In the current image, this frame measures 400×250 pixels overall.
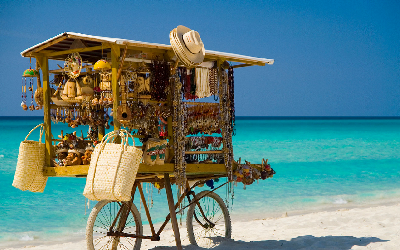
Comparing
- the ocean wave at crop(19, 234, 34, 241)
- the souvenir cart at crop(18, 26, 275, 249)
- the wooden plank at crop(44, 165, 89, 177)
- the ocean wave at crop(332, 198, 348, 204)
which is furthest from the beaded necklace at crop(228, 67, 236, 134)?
the ocean wave at crop(332, 198, 348, 204)

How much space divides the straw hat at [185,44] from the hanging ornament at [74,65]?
1.40 metres

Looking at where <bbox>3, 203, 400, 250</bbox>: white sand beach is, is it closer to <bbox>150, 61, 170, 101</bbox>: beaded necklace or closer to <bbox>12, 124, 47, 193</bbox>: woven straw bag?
<bbox>12, 124, 47, 193</bbox>: woven straw bag

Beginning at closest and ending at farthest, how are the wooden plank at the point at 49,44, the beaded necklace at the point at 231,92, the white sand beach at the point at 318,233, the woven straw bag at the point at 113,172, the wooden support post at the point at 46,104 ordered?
the woven straw bag at the point at 113,172 < the wooden plank at the point at 49,44 < the wooden support post at the point at 46,104 < the beaded necklace at the point at 231,92 < the white sand beach at the point at 318,233

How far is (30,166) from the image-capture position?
735cm

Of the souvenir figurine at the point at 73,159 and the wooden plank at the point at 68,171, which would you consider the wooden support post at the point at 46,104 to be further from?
the souvenir figurine at the point at 73,159

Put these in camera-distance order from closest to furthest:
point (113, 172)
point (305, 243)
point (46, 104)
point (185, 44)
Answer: point (113, 172), point (185, 44), point (46, 104), point (305, 243)

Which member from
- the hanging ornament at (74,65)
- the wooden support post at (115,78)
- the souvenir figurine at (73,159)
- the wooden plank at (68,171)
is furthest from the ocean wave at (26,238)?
the wooden support post at (115,78)

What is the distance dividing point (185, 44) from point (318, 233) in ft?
16.4

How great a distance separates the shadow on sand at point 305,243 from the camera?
27.0ft

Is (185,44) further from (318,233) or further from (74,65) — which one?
(318,233)

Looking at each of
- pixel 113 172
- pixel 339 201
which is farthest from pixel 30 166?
pixel 339 201

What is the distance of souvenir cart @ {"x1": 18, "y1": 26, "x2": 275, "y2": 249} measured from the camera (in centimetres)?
684

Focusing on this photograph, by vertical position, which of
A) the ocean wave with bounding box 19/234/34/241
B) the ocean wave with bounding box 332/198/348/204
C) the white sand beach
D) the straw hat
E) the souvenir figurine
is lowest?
the ocean wave with bounding box 332/198/348/204

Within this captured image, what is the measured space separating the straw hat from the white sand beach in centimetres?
303
